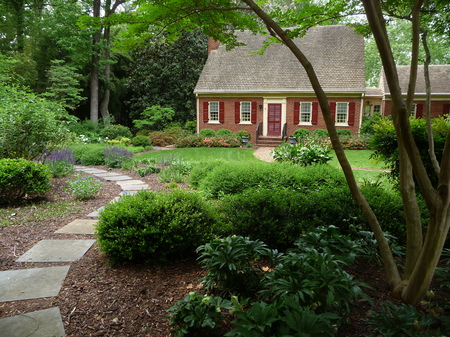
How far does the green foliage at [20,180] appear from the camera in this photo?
4.92 m

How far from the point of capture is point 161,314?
227cm

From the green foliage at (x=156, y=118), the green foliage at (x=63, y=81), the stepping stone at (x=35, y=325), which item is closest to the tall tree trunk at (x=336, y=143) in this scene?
the stepping stone at (x=35, y=325)

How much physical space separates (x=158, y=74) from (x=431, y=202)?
2219 cm

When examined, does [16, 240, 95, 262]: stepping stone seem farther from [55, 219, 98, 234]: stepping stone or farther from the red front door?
the red front door

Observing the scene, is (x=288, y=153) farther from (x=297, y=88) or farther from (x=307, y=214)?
(x=297, y=88)

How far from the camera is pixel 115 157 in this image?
379 inches

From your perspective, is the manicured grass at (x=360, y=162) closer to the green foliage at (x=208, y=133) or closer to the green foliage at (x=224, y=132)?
the green foliage at (x=224, y=132)

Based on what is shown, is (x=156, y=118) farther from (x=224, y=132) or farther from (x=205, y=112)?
(x=224, y=132)

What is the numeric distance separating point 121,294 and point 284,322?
4.73 feet

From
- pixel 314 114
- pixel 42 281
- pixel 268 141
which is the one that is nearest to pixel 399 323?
pixel 42 281

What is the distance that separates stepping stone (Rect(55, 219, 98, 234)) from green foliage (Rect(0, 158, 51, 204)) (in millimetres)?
1327


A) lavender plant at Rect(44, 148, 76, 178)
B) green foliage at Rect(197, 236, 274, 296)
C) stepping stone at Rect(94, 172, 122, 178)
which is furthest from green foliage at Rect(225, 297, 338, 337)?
stepping stone at Rect(94, 172, 122, 178)

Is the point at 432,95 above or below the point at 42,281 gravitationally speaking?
above

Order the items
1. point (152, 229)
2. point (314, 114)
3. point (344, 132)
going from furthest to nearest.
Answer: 1. point (314, 114)
2. point (344, 132)
3. point (152, 229)
